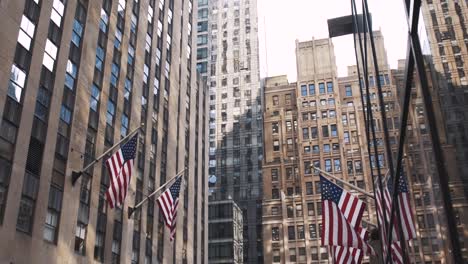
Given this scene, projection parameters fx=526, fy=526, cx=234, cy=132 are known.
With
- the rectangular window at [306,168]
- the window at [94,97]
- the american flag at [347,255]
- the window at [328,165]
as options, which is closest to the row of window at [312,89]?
the window at [328,165]

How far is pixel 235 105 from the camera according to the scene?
4938 inches

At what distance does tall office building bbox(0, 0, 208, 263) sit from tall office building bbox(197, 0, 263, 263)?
180 ft

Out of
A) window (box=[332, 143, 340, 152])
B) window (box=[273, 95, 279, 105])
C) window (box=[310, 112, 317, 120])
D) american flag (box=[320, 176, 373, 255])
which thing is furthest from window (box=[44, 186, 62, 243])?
window (box=[273, 95, 279, 105])

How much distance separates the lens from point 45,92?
33.1 metres

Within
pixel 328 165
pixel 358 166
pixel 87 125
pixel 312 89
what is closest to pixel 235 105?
pixel 312 89

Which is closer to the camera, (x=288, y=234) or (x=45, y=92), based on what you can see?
(x=45, y=92)

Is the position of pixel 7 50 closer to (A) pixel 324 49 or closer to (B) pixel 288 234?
(B) pixel 288 234

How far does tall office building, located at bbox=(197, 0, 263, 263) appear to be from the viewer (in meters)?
115

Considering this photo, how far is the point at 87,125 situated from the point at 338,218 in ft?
74.6

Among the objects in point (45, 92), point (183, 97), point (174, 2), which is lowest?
point (45, 92)

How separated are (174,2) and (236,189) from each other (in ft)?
204

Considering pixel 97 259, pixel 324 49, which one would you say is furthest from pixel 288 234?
pixel 97 259

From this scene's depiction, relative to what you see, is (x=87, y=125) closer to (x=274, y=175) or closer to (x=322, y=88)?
(x=274, y=175)

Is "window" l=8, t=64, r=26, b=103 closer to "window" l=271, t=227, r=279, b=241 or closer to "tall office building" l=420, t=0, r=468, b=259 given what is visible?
"tall office building" l=420, t=0, r=468, b=259
